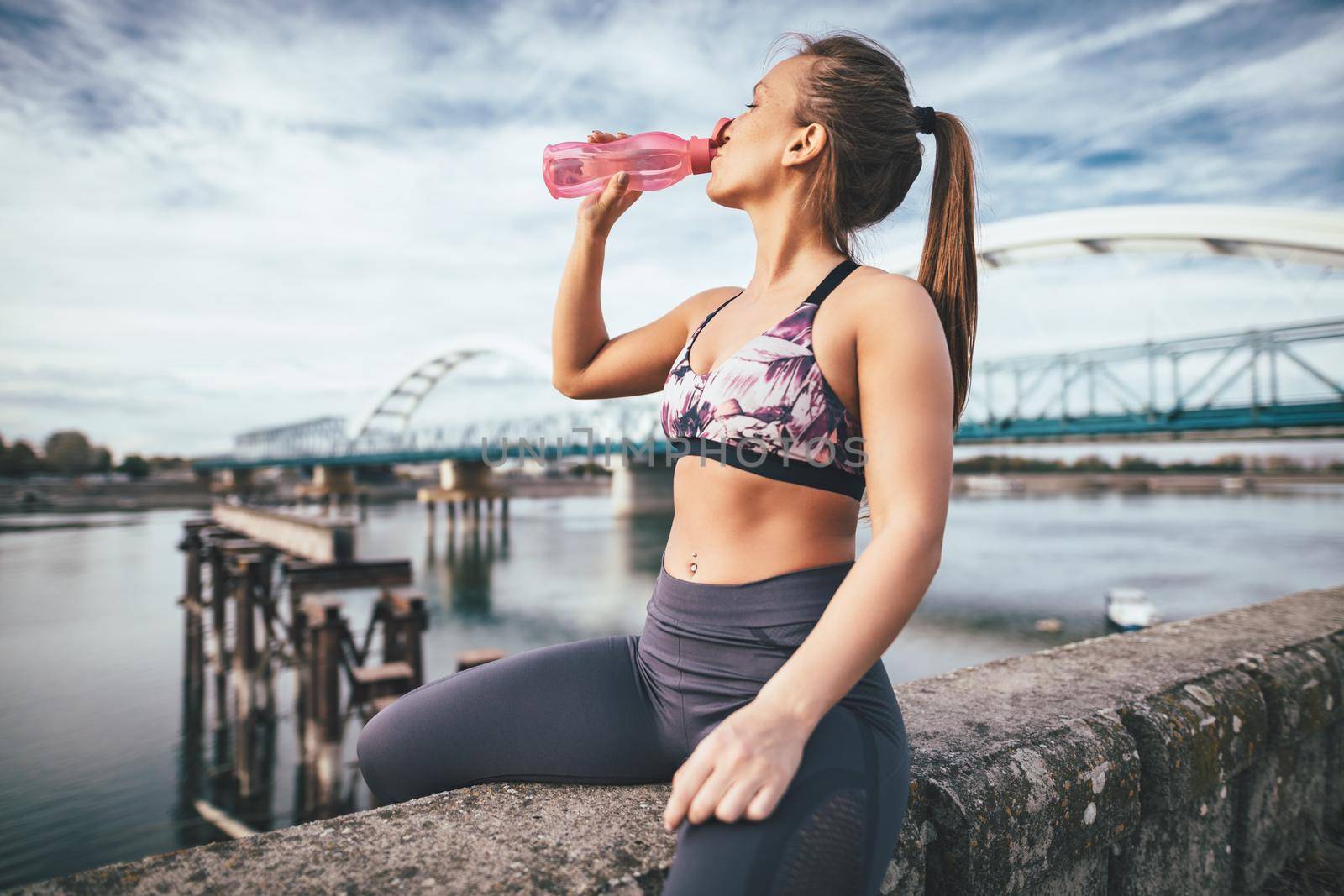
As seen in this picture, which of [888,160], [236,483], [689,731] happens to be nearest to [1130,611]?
[888,160]

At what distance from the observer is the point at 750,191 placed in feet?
4.49

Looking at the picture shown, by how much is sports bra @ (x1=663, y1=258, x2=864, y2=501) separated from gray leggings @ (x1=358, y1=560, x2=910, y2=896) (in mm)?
150

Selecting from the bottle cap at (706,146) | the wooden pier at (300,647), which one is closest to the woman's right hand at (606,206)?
the bottle cap at (706,146)

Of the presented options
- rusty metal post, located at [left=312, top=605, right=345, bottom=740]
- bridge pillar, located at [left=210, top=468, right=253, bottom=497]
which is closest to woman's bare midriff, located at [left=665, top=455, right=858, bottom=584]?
rusty metal post, located at [left=312, top=605, right=345, bottom=740]

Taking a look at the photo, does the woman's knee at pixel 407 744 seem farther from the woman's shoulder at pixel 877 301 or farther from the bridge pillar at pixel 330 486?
the bridge pillar at pixel 330 486

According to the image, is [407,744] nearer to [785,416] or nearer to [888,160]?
[785,416]

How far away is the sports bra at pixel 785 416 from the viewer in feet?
3.68

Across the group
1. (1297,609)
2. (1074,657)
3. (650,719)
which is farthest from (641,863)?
(1297,609)

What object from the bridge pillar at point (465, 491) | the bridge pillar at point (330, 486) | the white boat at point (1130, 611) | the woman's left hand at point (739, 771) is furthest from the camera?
the bridge pillar at point (330, 486)

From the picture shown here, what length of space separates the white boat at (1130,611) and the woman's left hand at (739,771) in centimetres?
2025

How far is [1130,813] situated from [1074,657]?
82 centimetres

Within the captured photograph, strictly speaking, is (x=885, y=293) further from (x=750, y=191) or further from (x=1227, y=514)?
(x=1227, y=514)

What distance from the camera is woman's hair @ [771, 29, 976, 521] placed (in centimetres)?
127

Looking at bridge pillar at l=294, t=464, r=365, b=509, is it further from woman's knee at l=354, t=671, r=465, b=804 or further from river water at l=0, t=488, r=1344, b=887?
woman's knee at l=354, t=671, r=465, b=804
